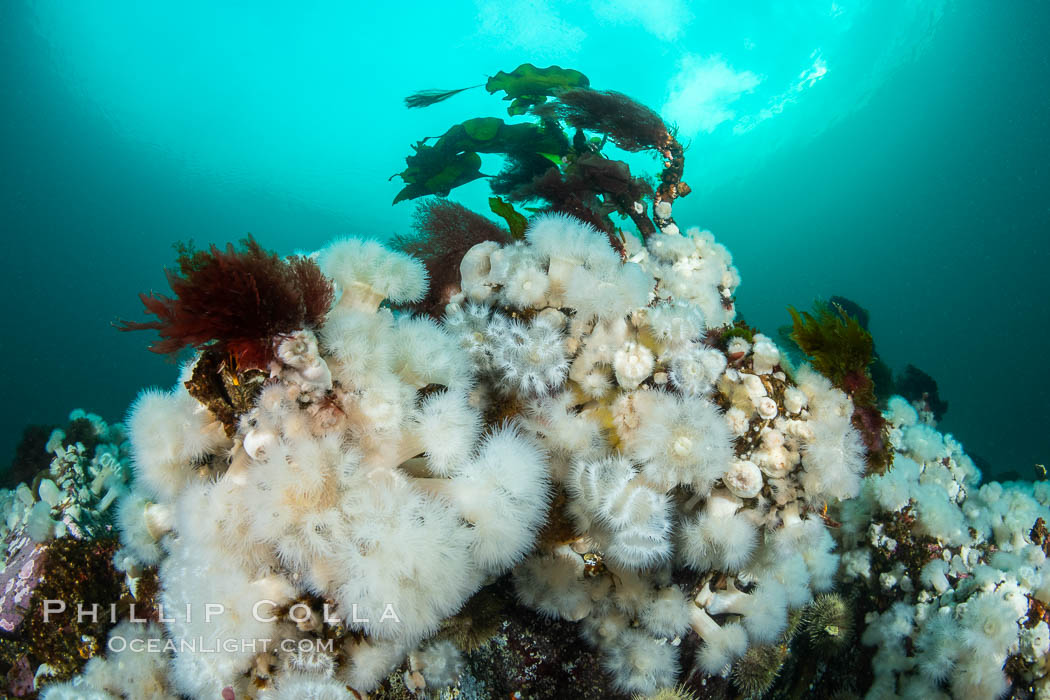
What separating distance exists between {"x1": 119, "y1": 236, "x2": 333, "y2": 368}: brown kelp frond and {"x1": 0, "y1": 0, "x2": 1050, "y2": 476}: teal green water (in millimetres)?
56388

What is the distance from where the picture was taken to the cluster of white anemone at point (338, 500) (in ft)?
6.29

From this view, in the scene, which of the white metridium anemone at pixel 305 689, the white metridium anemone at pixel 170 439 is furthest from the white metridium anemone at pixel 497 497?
the white metridium anemone at pixel 170 439

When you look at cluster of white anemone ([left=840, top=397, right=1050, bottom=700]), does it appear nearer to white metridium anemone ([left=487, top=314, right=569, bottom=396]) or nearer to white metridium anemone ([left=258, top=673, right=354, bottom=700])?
white metridium anemone ([left=487, top=314, right=569, bottom=396])

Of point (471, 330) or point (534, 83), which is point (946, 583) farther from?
point (534, 83)

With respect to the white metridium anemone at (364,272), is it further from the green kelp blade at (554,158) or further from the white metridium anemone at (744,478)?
the green kelp blade at (554,158)

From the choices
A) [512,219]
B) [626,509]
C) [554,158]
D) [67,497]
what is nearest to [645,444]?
[626,509]

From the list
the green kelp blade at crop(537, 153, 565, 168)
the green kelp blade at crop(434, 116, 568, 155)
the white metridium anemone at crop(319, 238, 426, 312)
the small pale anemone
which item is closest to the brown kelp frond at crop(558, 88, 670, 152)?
the green kelp blade at crop(434, 116, 568, 155)

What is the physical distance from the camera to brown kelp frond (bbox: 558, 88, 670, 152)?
5.56m

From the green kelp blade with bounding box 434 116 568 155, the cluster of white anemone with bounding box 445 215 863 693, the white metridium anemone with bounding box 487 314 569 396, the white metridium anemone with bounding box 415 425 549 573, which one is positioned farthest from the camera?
the green kelp blade with bounding box 434 116 568 155

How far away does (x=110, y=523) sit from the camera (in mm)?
5145

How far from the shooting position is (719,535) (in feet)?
7.98

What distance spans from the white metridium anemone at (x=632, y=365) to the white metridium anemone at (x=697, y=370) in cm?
17

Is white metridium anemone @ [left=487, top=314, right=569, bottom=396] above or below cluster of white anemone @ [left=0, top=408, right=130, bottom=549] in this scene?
above

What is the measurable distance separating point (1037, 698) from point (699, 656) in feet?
11.4
